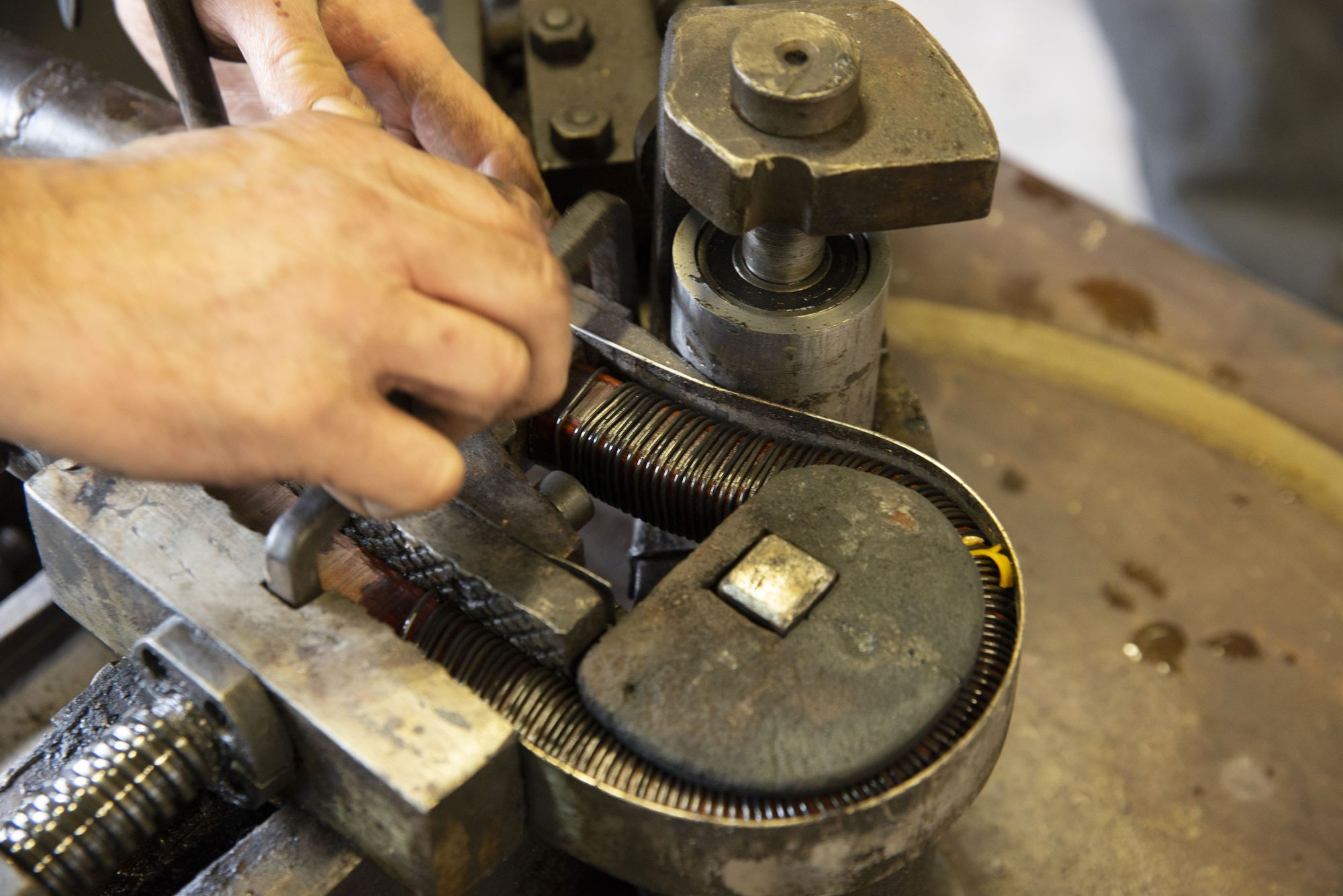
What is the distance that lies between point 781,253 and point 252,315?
1.29ft

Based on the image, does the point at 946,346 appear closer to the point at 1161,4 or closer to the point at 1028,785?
the point at 1028,785

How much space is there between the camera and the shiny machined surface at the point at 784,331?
2.86 ft

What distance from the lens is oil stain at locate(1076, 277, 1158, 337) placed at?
59.6 inches

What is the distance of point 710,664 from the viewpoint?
0.73m

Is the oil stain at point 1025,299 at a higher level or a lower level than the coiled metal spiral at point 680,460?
lower

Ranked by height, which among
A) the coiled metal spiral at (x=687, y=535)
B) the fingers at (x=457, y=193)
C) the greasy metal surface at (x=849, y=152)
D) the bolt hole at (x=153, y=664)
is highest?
the fingers at (x=457, y=193)

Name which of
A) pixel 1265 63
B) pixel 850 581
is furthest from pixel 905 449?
pixel 1265 63

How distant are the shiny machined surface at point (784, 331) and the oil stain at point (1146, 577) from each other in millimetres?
551

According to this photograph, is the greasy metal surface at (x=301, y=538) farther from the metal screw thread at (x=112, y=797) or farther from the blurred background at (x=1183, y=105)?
the blurred background at (x=1183, y=105)

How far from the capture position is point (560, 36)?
4.09 ft

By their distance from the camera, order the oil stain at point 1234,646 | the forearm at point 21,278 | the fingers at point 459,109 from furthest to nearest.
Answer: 1. the oil stain at point 1234,646
2. the fingers at point 459,109
3. the forearm at point 21,278

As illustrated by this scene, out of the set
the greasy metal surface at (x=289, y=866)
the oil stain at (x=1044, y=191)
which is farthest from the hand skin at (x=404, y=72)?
the oil stain at (x=1044, y=191)

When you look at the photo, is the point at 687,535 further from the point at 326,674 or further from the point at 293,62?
the point at 293,62

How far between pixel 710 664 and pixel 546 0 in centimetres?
85
